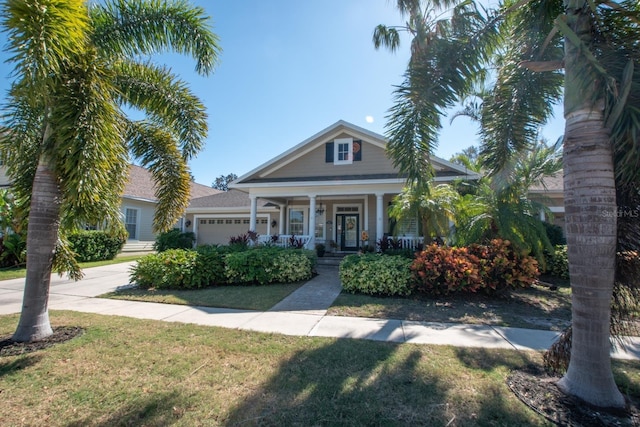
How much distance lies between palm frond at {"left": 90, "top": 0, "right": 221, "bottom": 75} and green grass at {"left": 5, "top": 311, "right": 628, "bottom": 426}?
462 centimetres

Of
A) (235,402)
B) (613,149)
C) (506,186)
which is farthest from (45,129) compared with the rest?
(506,186)

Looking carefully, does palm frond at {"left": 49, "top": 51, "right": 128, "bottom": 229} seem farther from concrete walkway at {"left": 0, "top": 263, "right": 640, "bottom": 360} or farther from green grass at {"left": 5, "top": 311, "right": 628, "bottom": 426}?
concrete walkway at {"left": 0, "top": 263, "right": 640, "bottom": 360}

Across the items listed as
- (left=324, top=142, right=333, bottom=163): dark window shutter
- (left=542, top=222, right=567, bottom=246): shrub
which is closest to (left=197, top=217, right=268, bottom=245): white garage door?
(left=324, top=142, right=333, bottom=163): dark window shutter

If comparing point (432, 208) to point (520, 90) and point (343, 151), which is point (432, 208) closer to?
Answer: point (520, 90)

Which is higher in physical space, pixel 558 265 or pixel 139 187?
pixel 139 187

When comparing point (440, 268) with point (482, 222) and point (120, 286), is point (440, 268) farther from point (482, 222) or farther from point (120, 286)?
point (120, 286)

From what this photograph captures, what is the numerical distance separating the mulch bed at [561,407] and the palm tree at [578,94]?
A: 0.30ft

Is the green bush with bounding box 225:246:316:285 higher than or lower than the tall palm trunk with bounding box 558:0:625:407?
lower

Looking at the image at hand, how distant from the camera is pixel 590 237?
2.74 m

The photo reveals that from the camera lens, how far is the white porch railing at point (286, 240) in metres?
13.5

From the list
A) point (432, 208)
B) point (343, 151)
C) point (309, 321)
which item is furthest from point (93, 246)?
point (432, 208)

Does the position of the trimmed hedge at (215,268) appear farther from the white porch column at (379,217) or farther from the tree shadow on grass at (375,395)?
the tree shadow on grass at (375,395)

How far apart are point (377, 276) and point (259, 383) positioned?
4.99 m

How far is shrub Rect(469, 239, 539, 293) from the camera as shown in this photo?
24.3 feet
